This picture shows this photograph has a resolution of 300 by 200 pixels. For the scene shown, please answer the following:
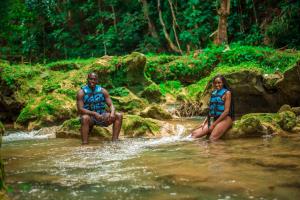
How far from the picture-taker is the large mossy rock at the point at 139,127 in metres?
9.05

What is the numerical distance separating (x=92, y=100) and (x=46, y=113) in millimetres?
3326

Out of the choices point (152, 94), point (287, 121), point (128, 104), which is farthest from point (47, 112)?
point (287, 121)

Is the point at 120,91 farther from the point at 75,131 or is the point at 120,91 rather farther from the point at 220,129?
the point at 220,129

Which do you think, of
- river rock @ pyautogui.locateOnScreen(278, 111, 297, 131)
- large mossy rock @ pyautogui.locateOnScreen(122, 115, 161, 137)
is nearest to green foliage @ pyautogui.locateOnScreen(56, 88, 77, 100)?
large mossy rock @ pyautogui.locateOnScreen(122, 115, 161, 137)

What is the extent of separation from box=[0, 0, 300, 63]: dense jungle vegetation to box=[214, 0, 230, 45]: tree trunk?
50.5 inches

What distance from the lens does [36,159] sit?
20.7ft

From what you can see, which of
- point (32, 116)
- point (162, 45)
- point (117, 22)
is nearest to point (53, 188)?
point (32, 116)

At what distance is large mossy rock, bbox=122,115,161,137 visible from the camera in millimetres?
9047

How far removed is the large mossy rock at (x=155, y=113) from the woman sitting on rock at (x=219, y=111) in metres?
3.38

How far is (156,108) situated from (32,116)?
10.9 ft

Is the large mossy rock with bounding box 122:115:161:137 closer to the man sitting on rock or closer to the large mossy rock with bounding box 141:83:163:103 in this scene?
the man sitting on rock

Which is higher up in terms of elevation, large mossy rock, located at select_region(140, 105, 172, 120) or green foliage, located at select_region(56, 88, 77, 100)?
green foliage, located at select_region(56, 88, 77, 100)

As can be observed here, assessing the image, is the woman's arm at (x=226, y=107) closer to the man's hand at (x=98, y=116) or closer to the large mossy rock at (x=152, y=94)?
the man's hand at (x=98, y=116)

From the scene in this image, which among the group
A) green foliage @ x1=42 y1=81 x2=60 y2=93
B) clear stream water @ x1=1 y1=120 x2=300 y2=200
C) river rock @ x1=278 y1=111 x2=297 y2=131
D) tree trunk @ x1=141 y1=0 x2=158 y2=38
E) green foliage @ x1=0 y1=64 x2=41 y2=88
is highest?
tree trunk @ x1=141 y1=0 x2=158 y2=38
